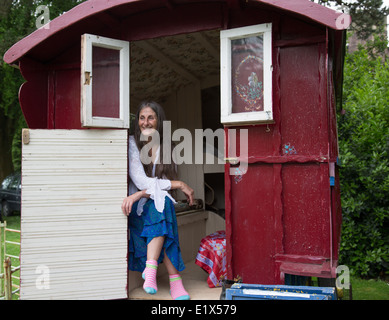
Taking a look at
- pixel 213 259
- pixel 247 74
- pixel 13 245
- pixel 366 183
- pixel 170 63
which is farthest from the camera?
pixel 13 245

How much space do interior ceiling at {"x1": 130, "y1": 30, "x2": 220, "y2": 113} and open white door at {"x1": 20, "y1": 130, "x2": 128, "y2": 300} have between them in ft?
5.36

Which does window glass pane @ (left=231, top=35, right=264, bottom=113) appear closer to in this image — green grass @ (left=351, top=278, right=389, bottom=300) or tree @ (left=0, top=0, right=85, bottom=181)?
green grass @ (left=351, top=278, right=389, bottom=300)

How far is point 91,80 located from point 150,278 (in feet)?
6.06

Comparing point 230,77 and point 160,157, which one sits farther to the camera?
point 160,157

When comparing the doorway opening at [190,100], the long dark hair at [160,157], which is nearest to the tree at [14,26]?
the doorway opening at [190,100]

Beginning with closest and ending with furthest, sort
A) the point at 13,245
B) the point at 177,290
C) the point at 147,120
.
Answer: the point at 177,290 < the point at 147,120 < the point at 13,245

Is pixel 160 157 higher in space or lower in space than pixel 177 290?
higher

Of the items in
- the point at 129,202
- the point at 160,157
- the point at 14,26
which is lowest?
the point at 129,202

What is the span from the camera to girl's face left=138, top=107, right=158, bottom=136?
4180 millimetres

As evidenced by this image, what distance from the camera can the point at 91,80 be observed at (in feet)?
12.0

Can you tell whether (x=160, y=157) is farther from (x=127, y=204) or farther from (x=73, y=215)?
(x=73, y=215)

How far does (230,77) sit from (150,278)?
1.91m

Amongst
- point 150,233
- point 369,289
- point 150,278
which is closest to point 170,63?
point 150,233

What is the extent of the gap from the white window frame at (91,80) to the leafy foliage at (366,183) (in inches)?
174
